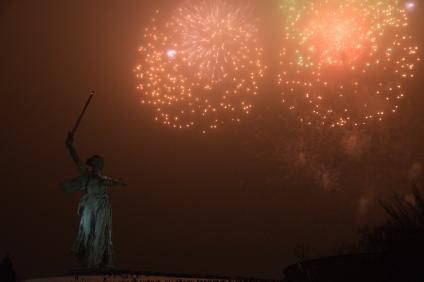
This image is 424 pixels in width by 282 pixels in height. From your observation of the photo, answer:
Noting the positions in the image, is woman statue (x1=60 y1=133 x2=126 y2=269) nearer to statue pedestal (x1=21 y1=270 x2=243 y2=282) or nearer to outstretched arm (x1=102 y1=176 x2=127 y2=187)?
outstretched arm (x1=102 y1=176 x2=127 y2=187)

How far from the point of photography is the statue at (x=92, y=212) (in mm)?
13555

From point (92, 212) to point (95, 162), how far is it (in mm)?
1611

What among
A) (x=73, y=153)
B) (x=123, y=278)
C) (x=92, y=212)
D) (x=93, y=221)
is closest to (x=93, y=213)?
(x=92, y=212)

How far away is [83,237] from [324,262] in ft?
26.2

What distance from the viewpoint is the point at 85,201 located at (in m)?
14.2

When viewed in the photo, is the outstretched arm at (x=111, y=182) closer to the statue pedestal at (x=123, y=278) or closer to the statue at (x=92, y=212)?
the statue at (x=92, y=212)

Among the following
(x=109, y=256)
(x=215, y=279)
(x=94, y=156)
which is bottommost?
(x=215, y=279)

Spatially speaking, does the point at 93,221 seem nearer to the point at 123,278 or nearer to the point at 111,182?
the point at 111,182

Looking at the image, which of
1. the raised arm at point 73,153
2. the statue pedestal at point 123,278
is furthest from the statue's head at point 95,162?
the statue pedestal at point 123,278

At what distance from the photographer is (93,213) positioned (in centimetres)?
1399

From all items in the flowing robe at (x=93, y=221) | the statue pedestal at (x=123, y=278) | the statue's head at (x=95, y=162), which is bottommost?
the statue pedestal at (x=123, y=278)

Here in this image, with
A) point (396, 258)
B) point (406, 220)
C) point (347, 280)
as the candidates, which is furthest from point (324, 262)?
point (406, 220)

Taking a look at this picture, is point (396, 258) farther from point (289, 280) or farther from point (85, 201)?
point (85, 201)

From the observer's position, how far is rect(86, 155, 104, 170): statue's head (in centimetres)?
1436
